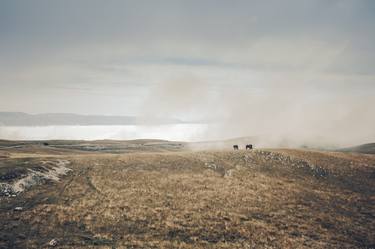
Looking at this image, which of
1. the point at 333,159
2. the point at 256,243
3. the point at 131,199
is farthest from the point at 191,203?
the point at 333,159

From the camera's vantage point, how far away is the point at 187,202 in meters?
40.3

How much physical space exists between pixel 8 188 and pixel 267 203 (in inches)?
1384

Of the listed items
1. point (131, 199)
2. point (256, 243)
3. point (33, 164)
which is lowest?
point (256, 243)

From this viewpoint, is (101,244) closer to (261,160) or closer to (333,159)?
(261,160)

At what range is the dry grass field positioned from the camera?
102 feet

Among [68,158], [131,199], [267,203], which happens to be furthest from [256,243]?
[68,158]

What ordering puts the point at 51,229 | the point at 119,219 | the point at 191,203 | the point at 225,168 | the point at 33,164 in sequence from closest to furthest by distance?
the point at 51,229 → the point at 119,219 → the point at 191,203 → the point at 33,164 → the point at 225,168

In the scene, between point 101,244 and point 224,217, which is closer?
point 101,244

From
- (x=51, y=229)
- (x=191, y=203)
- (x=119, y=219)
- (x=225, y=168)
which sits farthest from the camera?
(x=225, y=168)

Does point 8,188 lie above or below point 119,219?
above

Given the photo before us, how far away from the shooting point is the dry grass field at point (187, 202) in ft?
102

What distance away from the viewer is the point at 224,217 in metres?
36.1

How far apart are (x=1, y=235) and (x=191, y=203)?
21369mm

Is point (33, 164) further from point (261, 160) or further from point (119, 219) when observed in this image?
point (261, 160)
